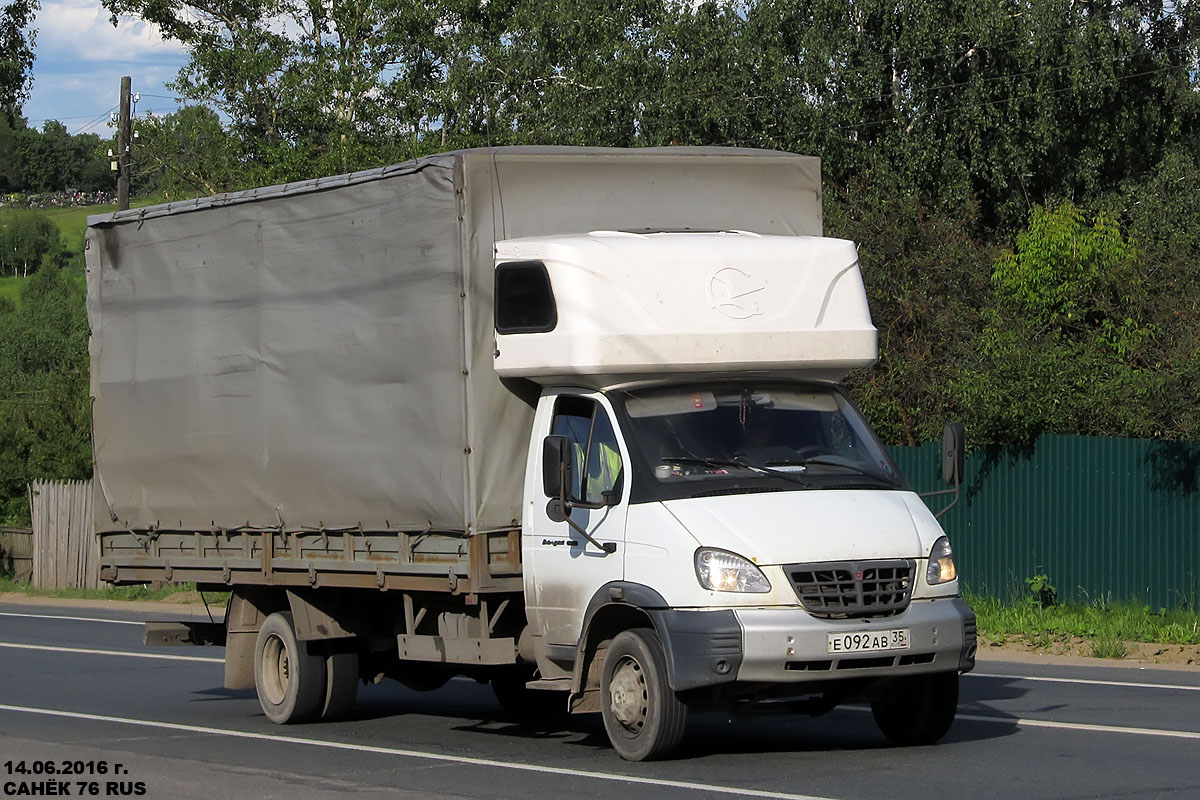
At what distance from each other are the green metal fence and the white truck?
30.7 feet

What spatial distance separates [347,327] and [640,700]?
351 cm

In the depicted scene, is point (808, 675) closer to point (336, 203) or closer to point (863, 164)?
point (336, 203)

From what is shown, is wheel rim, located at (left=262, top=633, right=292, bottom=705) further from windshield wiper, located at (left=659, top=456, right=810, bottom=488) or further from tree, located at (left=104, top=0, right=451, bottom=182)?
tree, located at (left=104, top=0, right=451, bottom=182)

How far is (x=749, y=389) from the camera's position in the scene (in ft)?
33.6

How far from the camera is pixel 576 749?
11.0 metres

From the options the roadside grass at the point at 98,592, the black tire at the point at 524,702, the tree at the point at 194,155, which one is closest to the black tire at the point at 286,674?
the black tire at the point at 524,702

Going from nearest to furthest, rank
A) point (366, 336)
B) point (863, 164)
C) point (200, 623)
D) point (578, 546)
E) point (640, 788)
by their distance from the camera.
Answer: point (640, 788)
point (578, 546)
point (366, 336)
point (200, 623)
point (863, 164)

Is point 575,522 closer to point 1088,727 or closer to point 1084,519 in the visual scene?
point 1088,727

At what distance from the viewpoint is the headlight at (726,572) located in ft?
30.1

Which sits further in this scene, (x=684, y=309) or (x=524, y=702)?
(x=524, y=702)

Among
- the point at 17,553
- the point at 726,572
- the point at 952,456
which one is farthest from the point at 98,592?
the point at 726,572

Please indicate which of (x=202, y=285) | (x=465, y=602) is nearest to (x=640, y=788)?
(x=465, y=602)

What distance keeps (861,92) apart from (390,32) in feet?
42.8

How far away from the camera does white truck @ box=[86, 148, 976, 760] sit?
9.39 meters
